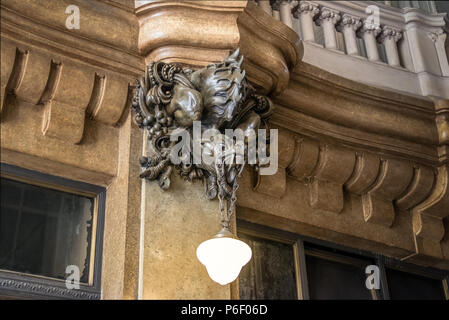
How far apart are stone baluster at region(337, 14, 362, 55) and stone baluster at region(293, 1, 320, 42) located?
10.0 inches

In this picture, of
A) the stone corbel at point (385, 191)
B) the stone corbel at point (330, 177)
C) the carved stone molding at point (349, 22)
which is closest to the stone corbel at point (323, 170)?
the stone corbel at point (330, 177)

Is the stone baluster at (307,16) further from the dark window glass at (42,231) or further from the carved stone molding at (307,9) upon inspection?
the dark window glass at (42,231)

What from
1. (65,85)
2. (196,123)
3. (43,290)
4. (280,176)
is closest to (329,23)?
(280,176)

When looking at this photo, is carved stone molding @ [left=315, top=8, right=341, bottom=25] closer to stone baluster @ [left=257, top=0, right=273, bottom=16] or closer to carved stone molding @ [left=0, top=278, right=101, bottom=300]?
stone baluster @ [left=257, top=0, right=273, bottom=16]

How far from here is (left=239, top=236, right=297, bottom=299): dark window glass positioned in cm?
544

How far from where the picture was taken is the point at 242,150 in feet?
15.8

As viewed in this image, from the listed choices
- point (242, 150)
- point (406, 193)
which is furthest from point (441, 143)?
point (242, 150)

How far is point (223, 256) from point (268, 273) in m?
1.24

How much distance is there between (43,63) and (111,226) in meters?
1.11

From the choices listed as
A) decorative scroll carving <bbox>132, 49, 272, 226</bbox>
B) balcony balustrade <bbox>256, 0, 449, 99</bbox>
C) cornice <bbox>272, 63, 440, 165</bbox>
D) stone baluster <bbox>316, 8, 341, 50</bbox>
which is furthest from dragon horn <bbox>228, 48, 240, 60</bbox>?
stone baluster <bbox>316, 8, 341, 50</bbox>

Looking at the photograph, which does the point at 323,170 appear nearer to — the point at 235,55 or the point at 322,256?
the point at 322,256

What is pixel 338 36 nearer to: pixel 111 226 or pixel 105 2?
pixel 105 2

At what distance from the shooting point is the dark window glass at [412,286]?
6152mm

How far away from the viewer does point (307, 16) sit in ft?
21.2
